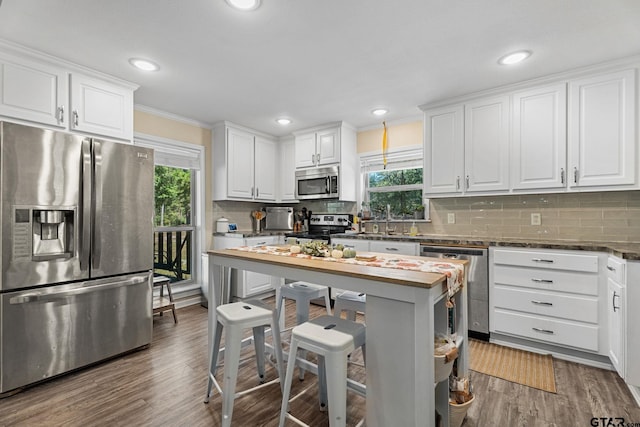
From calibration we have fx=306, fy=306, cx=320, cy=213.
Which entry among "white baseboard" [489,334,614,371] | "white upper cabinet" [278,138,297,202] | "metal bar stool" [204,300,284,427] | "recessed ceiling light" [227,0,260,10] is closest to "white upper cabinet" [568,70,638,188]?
"white baseboard" [489,334,614,371]

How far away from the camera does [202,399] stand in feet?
6.53

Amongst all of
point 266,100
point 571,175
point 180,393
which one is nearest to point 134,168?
point 266,100

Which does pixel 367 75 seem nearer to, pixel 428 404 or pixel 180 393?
pixel 428 404

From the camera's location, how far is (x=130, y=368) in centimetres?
240

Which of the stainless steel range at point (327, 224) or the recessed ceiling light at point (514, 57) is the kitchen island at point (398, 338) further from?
the stainless steel range at point (327, 224)

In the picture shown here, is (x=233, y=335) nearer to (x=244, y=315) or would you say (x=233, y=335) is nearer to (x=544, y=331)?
(x=244, y=315)

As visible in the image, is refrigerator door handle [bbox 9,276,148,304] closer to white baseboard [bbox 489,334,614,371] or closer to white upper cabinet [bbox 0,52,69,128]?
white upper cabinet [bbox 0,52,69,128]

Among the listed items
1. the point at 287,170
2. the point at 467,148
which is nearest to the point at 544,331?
the point at 467,148

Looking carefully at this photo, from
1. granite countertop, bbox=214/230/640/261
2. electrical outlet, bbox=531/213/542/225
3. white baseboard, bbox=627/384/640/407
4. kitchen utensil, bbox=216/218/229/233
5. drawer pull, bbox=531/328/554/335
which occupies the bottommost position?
white baseboard, bbox=627/384/640/407

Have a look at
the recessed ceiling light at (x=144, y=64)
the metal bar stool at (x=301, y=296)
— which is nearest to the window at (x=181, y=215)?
the recessed ceiling light at (x=144, y=64)

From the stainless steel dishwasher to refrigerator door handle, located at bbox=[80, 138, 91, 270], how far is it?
312 centimetres

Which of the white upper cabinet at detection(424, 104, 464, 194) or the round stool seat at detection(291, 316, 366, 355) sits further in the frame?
the white upper cabinet at detection(424, 104, 464, 194)

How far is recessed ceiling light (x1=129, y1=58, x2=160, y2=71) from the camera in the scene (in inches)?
96.6

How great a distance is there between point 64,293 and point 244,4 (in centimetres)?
236
